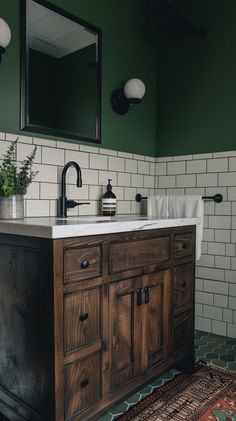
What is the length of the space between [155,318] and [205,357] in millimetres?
756

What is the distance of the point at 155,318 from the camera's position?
1.78m

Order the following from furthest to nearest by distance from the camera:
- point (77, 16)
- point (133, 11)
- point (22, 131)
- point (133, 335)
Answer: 1. point (133, 11)
2. point (77, 16)
3. point (22, 131)
4. point (133, 335)

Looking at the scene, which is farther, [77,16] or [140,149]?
[140,149]

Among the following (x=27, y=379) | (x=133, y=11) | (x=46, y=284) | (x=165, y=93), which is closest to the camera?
(x=46, y=284)

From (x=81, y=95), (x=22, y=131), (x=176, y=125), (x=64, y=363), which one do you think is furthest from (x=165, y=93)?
(x=64, y=363)

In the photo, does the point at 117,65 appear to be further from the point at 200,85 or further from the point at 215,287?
the point at 215,287

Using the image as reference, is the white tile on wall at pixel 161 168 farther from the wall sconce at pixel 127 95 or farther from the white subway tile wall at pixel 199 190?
the wall sconce at pixel 127 95

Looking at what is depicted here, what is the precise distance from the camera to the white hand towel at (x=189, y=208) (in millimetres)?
2436

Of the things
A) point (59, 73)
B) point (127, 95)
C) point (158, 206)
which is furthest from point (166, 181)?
point (59, 73)

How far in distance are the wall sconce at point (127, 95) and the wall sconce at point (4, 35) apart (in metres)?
0.94

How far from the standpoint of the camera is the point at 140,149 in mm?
2822

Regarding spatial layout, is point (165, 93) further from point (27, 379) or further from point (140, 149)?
point (27, 379)

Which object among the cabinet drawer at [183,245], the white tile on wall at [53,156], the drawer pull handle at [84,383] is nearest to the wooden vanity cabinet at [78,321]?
the drawer pull handle at [84,383]

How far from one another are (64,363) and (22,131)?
1.26 metres
